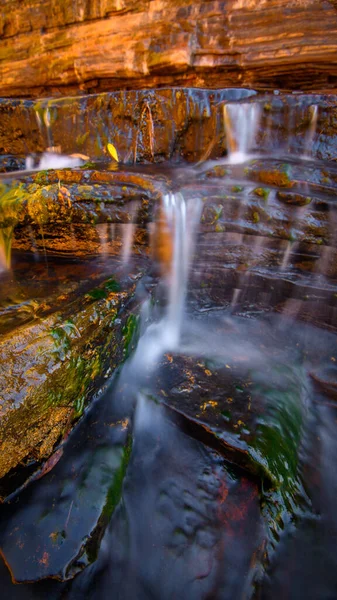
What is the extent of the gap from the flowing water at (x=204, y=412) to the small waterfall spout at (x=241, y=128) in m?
0.60

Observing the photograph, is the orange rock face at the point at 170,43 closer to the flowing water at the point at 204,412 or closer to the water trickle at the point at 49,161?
the flowing water at the point at 204,412

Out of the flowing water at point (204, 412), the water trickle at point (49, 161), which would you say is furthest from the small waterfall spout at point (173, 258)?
the water trickle at point (49, 161)

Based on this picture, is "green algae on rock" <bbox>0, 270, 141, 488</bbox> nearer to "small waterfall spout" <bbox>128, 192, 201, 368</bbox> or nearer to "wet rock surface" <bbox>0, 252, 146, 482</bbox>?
"wet rock surface" <bbox>0, 252, 146, 482</bbox>

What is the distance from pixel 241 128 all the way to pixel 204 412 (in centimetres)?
513

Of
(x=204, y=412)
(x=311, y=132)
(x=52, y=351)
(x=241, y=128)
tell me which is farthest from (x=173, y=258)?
(x=311, y=132)

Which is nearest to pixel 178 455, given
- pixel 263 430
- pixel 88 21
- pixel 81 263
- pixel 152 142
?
pixel 263 430

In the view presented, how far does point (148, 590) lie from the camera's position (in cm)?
168

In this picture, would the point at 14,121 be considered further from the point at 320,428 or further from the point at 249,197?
the point at 320,428

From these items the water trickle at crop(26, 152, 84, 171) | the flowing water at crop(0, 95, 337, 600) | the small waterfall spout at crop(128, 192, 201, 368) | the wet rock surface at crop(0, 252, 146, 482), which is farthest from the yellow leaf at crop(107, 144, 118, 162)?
the wet rock surface at crop(0, 252, 146, 482)

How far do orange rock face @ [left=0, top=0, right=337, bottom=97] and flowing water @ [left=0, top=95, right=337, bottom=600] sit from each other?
3682mm

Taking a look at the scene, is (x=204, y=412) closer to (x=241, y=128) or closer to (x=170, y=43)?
(x=241, y=128)

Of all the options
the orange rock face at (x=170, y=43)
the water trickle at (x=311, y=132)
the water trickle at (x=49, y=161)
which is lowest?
the water trickle at (x=49, y=161)

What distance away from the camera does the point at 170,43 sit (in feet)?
→ 25.3

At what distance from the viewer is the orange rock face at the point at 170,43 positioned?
679cm
